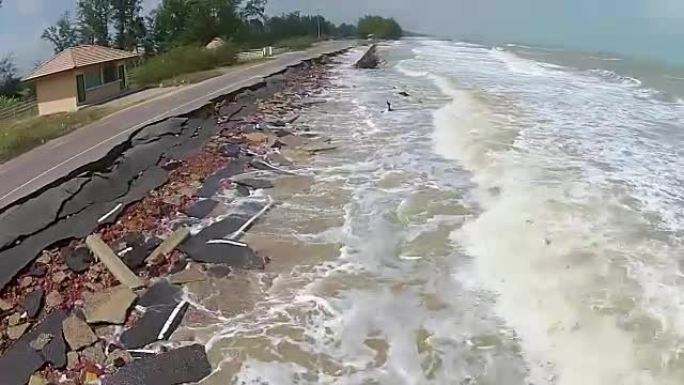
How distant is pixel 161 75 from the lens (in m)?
39.9

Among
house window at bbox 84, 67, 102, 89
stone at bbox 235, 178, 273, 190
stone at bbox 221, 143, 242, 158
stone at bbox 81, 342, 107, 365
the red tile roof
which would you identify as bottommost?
stone at bbox 81, 342, 107, 365

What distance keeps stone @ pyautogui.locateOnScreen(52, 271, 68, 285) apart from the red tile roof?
68.7 feet

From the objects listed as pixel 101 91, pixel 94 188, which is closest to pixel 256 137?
pixel 94 188

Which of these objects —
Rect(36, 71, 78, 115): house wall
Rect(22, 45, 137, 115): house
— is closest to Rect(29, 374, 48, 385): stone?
Rect(22, 45, 137, 115): house

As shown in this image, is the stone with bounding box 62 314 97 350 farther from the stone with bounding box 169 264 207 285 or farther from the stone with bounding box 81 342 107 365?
the stone with bounding box 169 264 207 285

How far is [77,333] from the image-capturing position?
9.79m

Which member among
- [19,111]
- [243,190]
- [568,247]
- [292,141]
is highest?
[292,141]

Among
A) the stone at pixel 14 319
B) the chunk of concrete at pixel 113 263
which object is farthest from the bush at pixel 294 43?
the stone at pixel 14 319

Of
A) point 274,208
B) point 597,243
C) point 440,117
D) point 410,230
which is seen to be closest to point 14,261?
point 274,208

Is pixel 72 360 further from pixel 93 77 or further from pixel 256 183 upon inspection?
pixel 93 77

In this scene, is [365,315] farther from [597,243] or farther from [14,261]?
[14,261]

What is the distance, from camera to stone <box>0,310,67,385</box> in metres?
8.91

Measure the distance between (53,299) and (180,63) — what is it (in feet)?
112

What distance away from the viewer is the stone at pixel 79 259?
12.1 metres
